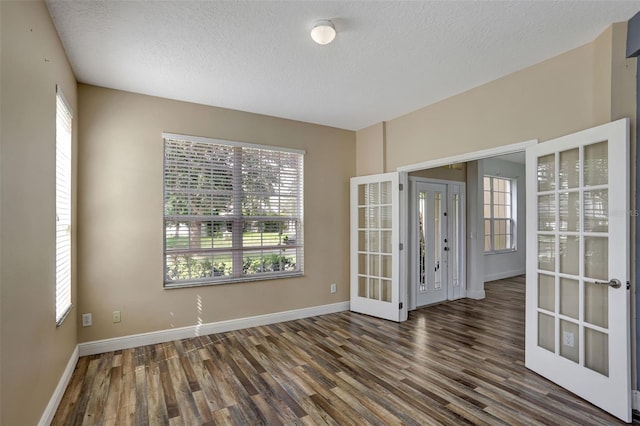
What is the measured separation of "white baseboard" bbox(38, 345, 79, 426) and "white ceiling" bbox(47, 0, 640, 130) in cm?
272

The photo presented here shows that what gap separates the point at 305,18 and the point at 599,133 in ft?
7.65

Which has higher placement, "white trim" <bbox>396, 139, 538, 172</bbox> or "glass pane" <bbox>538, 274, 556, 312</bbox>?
"white trim" <bbox>396, 139, 538, 172</bbox>

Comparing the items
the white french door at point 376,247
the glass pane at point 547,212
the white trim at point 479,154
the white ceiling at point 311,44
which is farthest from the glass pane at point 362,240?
the glass pane at point 547,212

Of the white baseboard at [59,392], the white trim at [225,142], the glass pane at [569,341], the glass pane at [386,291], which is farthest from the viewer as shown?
the glass pane at [386,291]

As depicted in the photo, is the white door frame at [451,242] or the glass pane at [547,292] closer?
the glass pane at [547,292]

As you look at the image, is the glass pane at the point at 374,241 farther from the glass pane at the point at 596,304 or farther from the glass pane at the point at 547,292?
the glass pane at the point at 596,304

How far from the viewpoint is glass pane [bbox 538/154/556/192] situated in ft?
8.93

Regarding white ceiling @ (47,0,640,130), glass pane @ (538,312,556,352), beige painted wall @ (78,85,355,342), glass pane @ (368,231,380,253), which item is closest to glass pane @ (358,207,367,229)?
glass pane @ (368,231,380,253)

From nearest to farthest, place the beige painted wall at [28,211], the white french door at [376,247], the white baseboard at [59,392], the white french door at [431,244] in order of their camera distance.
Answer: the beige painted wall at [28,211], the white baseboard at [59,392], the white french door at [376,247], the white french door at [431,244]

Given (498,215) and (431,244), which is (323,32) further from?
(498,215)

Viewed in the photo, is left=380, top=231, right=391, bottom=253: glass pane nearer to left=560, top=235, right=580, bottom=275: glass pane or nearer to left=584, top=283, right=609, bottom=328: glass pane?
left=560, top=235, right=580, bottom=275: glass pane

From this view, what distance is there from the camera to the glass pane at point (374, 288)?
15.2ft

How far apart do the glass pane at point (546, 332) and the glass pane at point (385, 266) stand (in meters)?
1.94

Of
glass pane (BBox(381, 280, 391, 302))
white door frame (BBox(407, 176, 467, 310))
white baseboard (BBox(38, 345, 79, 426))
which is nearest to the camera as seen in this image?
white baseboard (BBox(38, 345, 79, 426))
